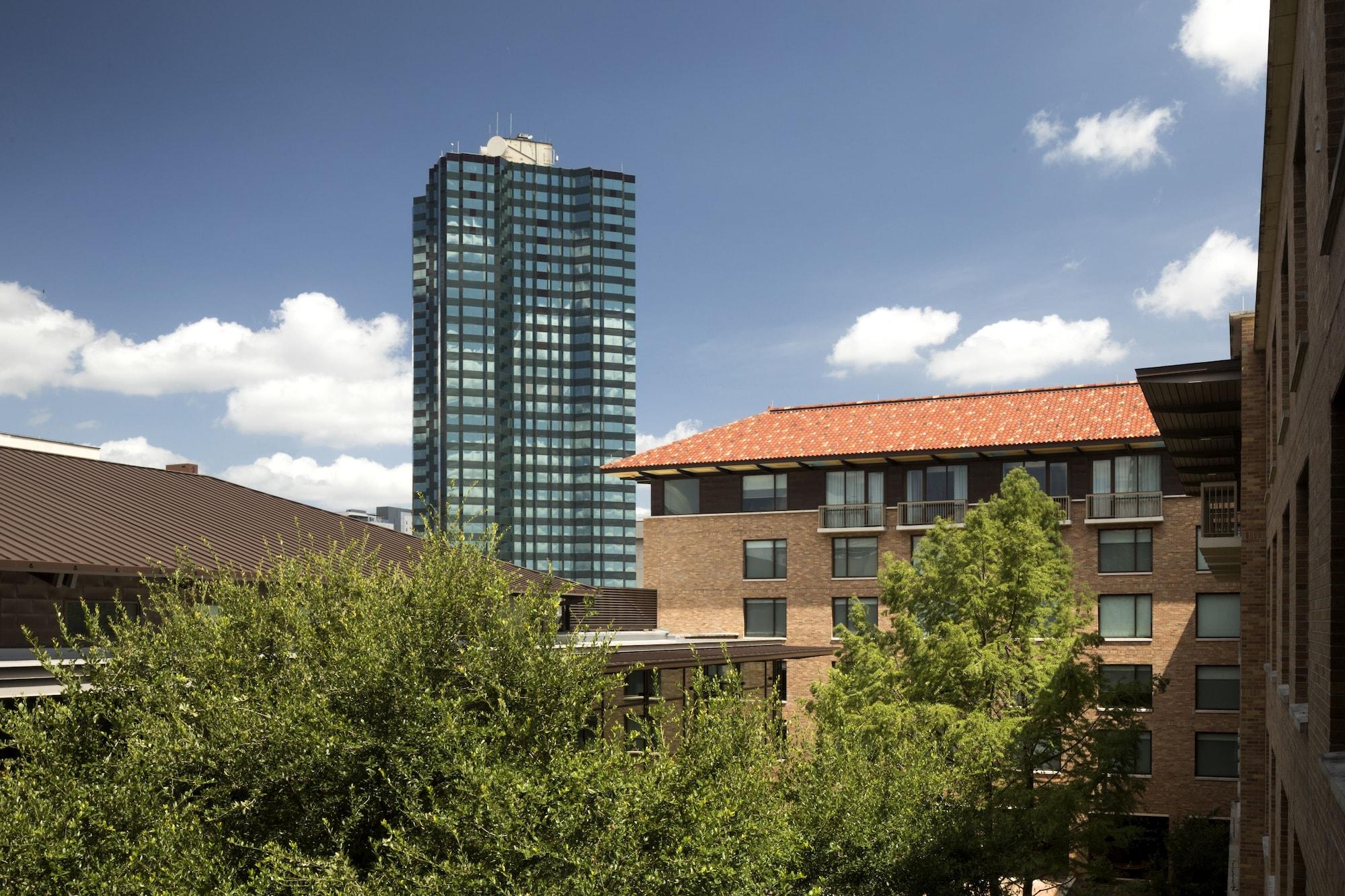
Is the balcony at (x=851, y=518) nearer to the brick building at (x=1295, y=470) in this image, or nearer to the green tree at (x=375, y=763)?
the brick building at (x=1295, y=470)

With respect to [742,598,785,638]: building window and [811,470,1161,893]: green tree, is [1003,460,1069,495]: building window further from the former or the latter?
[811,470,1161,893]: green tree

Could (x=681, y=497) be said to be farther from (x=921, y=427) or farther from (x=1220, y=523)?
(x=1220, y=523)

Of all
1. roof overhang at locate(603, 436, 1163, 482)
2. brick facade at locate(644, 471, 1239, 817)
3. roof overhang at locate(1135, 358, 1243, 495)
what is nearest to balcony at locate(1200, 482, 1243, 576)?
roof overhang at locate(1135, 358, 1243, 495)

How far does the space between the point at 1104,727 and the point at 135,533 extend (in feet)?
77.6

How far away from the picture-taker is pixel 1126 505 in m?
45.9

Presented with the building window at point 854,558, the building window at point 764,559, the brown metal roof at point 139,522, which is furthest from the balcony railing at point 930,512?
the brown metal roof at point 139,522

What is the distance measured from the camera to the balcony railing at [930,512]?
48938 mm

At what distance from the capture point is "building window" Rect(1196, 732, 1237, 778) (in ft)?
144

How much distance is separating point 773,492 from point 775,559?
3.03 metres

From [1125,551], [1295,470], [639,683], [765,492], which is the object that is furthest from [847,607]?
[1295,470]

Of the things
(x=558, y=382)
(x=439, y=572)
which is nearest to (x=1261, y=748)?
(x=439, y=572)

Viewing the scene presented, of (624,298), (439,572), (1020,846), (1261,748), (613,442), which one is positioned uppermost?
(624,298)

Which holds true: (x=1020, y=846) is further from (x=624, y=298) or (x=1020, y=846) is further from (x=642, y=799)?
(x=624, y=298)

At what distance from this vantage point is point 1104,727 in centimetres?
3031
